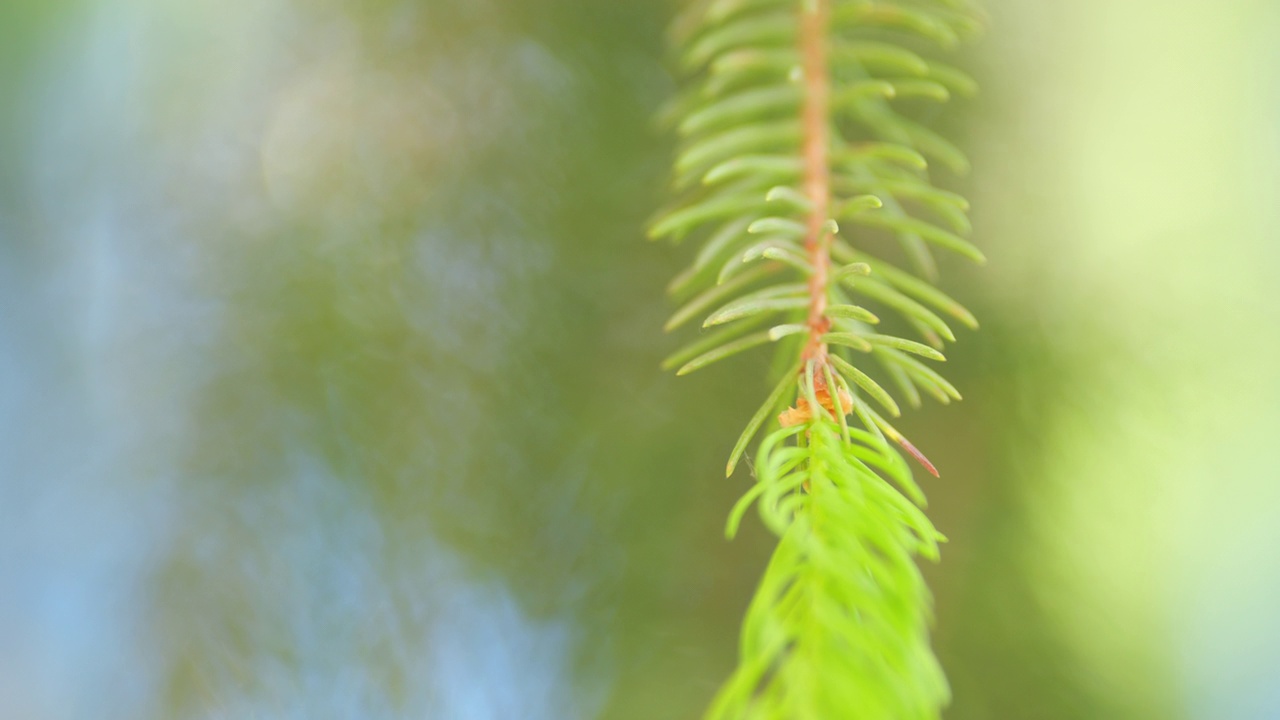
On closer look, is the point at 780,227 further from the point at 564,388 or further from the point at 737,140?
the point at 564,388

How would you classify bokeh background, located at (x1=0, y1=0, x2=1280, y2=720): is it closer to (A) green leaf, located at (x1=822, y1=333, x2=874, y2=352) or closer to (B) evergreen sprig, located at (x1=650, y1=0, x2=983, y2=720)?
(B) evergreen sprig, located at (x1=650, y1=0, x2=983, y2=720)

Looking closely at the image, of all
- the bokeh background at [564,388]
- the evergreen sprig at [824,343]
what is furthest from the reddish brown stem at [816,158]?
the bokeh background at [564,388]

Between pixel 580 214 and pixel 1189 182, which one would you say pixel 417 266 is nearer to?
pixel 580 214

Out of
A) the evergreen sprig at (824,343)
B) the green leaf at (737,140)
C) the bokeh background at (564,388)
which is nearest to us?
the evergreen sprig at (824,343)

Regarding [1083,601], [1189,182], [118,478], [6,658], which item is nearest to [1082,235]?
[1189,182]

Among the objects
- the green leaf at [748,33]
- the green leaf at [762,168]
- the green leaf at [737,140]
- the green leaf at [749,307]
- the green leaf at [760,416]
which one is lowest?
the green leaf at [760,416]

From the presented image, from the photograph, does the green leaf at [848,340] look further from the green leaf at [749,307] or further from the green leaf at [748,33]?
the green leaf at [748,33]

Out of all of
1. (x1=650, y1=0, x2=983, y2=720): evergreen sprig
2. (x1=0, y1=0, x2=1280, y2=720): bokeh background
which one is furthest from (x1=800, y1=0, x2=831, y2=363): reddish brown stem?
(x1=0, y1=0, x2=1280, y2=720): bokeh background
